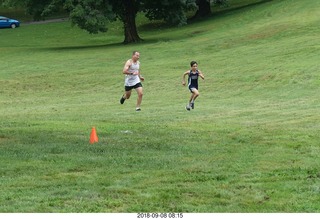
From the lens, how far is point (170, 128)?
18.5 m

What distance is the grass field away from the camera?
1036 cm

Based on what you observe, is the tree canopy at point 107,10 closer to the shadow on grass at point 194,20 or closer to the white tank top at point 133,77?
the shadow on grass at point 194,20

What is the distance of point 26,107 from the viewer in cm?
2902

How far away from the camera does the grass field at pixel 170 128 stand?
1036 centimetres

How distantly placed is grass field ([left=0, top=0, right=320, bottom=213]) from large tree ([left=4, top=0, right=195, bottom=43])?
267cm

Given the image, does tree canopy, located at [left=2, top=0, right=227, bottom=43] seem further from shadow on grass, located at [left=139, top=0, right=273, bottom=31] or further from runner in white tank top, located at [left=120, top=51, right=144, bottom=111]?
runner in white tank top, located at [left=120, top=51, right=144, bottom=111]

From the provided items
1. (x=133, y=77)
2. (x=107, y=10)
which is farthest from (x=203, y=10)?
(x=133, y=77)

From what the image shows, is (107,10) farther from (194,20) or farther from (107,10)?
(194,20)

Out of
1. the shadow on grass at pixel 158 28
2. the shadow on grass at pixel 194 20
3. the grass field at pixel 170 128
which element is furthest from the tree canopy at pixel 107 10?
the shadow on grass at pixel 194 20

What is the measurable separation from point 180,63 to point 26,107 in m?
16.0

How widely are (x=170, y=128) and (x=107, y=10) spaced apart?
37224 millimetres

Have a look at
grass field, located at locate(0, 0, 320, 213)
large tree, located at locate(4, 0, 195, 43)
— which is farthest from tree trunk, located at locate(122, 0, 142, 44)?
grass field, located at locate(0, 0, 320, 213)

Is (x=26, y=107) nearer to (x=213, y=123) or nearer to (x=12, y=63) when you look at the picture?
(x=213, y=123)

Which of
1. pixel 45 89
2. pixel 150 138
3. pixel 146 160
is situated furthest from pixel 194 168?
pixel 45 89
